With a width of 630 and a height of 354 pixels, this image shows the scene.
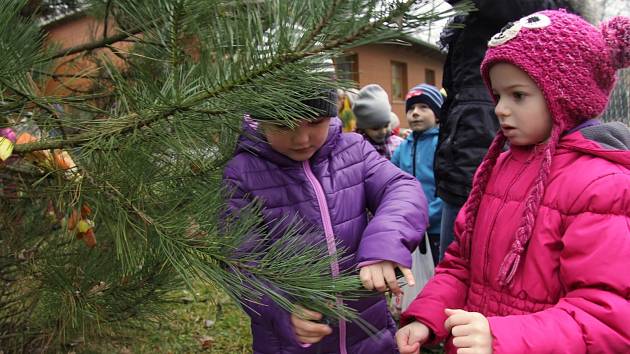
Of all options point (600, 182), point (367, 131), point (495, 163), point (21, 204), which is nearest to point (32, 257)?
point (21, 204)

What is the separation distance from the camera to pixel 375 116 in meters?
3.66

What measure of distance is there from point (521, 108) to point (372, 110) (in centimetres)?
262

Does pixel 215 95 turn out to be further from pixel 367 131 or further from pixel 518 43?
pixel 367 131

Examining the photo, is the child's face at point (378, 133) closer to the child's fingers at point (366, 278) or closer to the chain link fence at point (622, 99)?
the chain link fence at point (622, 99)

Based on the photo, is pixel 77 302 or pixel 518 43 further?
pixel 77 302

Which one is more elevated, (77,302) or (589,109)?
(589,109)

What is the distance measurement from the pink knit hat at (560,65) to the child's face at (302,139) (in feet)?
1.37

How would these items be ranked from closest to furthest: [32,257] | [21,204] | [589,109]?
1. [589,109]
2. [32,257]
3. [21,204]

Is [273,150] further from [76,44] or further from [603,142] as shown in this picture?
[76,44]

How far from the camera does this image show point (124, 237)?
0.89m

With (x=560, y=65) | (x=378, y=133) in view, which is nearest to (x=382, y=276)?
(x=560, y=65)

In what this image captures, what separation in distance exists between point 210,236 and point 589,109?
79cm

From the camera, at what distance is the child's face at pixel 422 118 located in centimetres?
319

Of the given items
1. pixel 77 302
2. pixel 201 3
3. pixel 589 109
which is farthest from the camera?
pixel 77 302
